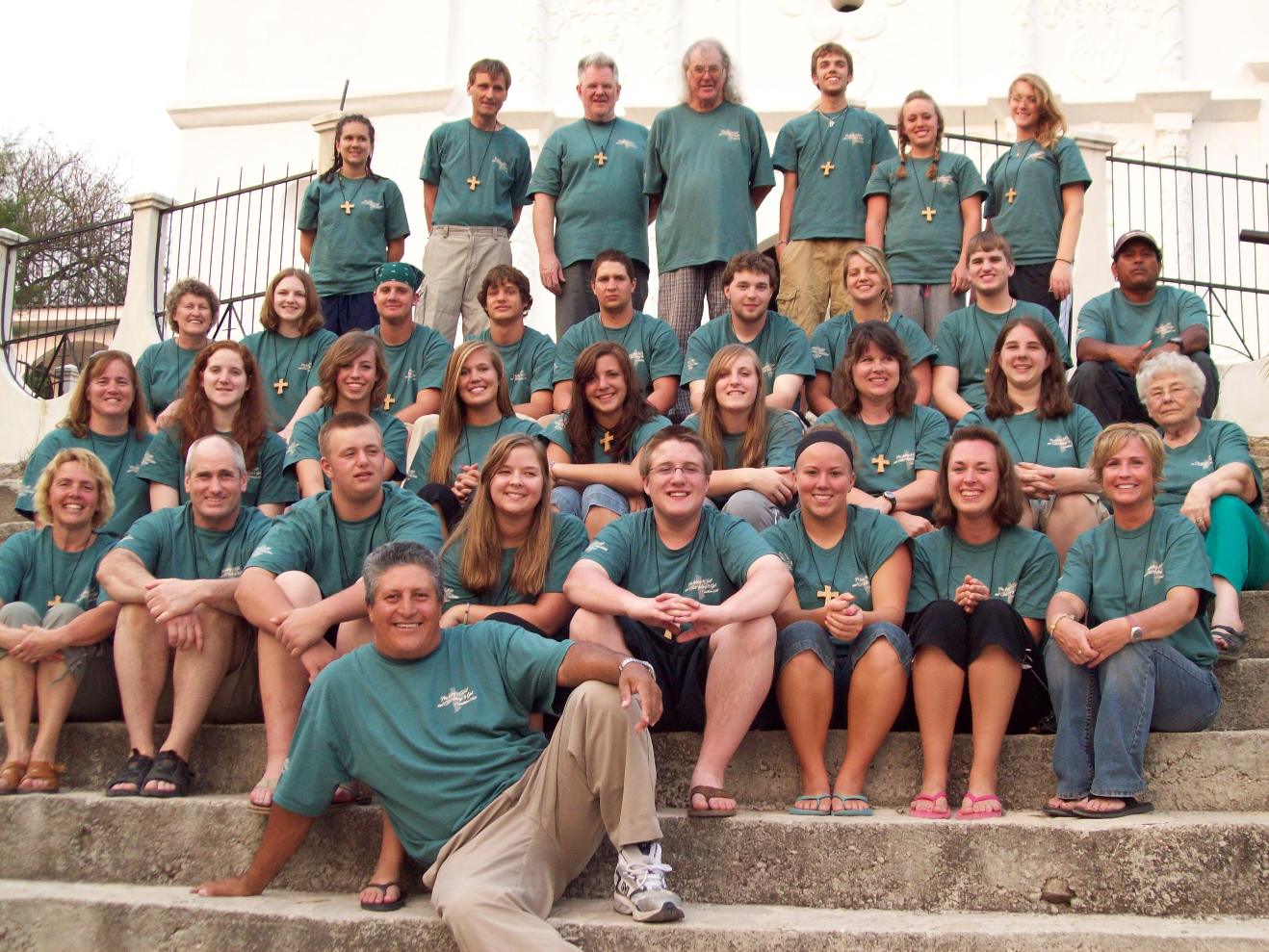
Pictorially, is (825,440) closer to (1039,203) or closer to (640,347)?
(640,347)

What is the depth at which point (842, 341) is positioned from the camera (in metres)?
5.99

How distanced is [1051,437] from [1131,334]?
141 centimetres

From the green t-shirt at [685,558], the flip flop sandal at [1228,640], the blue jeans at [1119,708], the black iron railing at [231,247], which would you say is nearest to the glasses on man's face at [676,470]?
the green t-shirt at [685,558]

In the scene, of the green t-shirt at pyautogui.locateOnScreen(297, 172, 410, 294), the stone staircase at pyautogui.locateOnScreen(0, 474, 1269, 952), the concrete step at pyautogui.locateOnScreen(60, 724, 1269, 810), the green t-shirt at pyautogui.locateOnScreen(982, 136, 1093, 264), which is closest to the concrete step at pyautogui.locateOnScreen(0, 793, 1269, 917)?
the stone staircase at pyautogui.locateOnScreen(0, 474, 1269, 952)

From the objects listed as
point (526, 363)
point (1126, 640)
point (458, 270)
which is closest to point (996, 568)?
point (1126, 640)

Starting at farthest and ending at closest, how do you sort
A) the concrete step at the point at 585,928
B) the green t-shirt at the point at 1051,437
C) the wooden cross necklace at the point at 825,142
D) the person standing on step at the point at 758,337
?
the wooden cross necklace at the point at 825,142 < the person standing on step at the point at 758,337 < the green t-shirt at the point at 1051,437 < the concrete step at the point at 585,928

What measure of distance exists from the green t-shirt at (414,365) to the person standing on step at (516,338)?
0.25m

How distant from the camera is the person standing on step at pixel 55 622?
4.26 meters

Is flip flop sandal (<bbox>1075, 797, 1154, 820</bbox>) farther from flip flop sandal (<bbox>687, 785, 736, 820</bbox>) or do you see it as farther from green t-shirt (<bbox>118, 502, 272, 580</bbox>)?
green t-shirt (<bbox>118, 502, 272, 580</bbox>)

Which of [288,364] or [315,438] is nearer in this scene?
[315,438]

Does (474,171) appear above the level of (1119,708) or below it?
above

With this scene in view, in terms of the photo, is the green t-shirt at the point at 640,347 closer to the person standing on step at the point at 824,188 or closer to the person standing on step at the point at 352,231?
the person standing on step at the point at 824,188

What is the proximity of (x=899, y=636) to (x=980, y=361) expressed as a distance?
8.05 feet

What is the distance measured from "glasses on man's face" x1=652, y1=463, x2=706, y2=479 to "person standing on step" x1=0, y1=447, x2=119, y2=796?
5.92 ft
